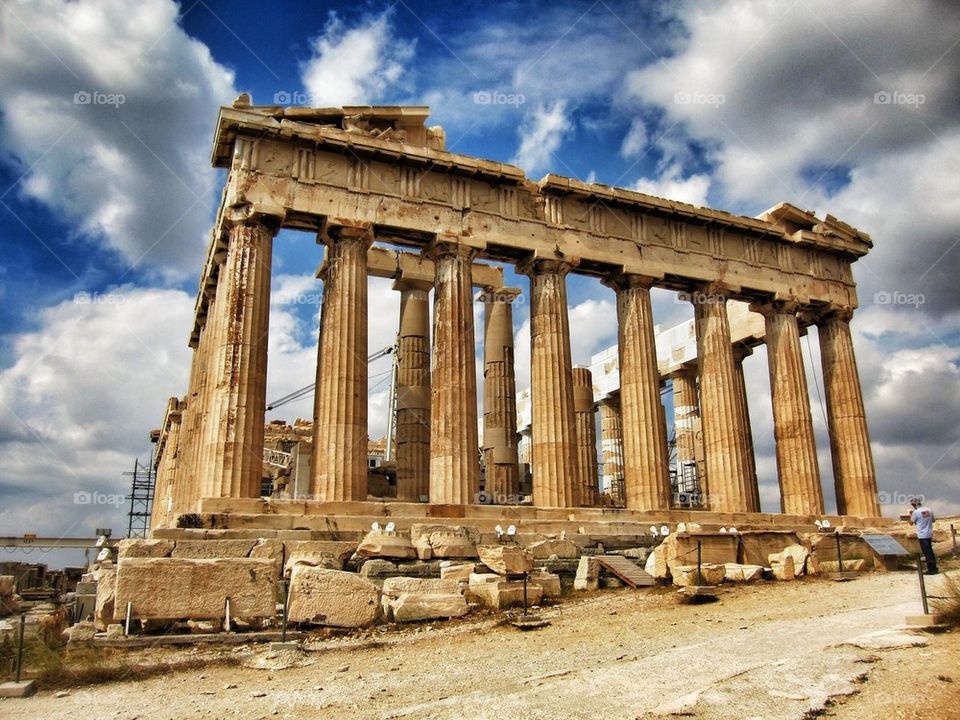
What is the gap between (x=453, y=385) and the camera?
2070 centimetres

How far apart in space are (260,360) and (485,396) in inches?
367

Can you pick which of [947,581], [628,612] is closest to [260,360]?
[628,612]

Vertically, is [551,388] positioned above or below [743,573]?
above

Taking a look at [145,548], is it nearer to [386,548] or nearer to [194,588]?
[194,588]

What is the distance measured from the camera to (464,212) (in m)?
22.3

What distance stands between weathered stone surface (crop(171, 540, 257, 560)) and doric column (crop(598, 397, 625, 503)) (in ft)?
72.5

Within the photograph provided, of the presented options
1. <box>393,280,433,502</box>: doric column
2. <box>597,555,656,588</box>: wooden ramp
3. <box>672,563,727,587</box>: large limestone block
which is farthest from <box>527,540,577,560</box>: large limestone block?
<box>393,280,433,502</box>: doric column

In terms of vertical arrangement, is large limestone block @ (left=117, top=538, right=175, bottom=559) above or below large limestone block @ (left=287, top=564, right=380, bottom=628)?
above

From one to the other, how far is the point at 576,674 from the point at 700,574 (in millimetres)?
7148

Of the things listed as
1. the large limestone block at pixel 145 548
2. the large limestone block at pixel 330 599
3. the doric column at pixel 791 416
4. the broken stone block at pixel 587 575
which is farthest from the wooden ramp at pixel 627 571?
the doric column at pixel 791 416

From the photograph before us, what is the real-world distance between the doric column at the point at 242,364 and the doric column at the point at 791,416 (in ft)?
55.2

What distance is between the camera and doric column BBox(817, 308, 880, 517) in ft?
85.7

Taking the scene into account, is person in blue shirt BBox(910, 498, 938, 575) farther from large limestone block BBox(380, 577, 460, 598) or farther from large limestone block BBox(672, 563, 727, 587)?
large limestone block BBox(380, 577, 460, 598)

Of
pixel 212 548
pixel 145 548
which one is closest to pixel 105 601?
pixel 145 548
